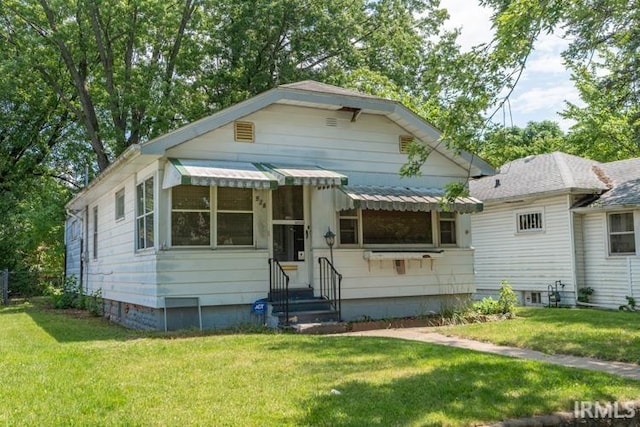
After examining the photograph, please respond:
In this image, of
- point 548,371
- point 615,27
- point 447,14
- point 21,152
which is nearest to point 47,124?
point 21,152

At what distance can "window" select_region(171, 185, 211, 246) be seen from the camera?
10.2 m

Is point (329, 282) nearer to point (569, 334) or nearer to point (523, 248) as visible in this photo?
point (569, 334)

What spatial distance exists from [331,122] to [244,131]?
1984 mm

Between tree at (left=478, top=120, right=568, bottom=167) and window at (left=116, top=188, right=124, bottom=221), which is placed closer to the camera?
tree at (left=478, top=120, right=568, bottom=167)

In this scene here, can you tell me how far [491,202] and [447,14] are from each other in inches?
520

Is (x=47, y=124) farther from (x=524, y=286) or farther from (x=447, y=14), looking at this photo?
(x=524, y=286)

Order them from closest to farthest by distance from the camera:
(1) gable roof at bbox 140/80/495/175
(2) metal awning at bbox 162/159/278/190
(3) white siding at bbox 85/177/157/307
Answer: (2) metal awning at bbox 162/159/278/190
(1) gable roof at bbox 140/80/495/175
(3) white siding at bbox 85/177/157/307

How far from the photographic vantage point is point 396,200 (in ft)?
36.0

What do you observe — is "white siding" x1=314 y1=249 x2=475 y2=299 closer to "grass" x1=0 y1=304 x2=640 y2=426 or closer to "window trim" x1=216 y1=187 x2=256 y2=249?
"window trim" x1=216 y1=187 x2=256 y2=249

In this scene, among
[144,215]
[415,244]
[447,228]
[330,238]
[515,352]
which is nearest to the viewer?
[515,352]

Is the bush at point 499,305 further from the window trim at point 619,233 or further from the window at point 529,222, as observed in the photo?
the window at point 529,222

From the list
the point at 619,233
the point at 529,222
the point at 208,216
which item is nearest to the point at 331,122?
the point at 208,216

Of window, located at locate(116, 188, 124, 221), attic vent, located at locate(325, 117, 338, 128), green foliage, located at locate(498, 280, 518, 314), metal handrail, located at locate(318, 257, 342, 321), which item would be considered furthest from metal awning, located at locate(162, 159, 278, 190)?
green foliage, located at locate(498, 280, 518, 314)

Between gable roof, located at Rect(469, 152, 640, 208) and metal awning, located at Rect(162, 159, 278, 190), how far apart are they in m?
10.7
